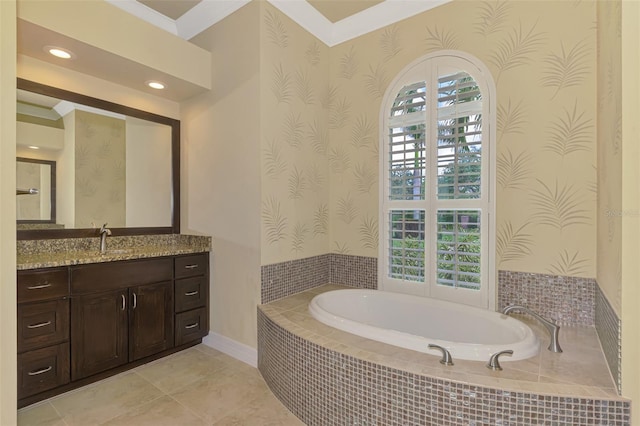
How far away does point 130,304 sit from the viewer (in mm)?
2217

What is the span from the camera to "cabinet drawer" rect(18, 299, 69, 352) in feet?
5.71

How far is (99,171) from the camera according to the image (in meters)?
2.51

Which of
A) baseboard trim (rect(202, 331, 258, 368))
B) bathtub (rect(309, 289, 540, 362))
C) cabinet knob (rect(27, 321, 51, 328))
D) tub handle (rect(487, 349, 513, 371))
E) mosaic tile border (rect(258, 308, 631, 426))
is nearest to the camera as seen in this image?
mosaic tile border (rect(258, 308, 631, 426))

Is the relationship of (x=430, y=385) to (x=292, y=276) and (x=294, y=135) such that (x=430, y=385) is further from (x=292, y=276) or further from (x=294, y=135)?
(x=294, y=135)

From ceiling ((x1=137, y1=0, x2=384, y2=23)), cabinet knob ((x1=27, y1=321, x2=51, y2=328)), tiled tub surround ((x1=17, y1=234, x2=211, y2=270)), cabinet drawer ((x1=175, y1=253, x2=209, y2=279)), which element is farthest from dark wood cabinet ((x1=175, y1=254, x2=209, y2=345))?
ceiling ((x1=137, y1=0, x2=384, y2=23))

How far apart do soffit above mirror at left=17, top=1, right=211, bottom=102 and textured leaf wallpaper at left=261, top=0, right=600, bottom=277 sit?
27.5 inches

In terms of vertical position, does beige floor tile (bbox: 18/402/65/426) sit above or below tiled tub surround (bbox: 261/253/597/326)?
below

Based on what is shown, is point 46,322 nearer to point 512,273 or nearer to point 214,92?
point 214,92

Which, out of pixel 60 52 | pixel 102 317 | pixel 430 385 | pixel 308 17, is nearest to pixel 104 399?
pixel 102 317

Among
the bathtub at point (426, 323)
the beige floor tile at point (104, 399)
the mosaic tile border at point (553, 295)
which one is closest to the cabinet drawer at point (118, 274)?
the beige floor tile at point (104, 399)

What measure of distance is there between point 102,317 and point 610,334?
2.92 m

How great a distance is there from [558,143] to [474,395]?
1.66 metres

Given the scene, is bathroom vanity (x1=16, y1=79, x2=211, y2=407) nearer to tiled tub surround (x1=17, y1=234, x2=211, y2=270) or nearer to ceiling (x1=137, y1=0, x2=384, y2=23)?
tiled tub surround (x1=17, y1=234, x2=211, y2=270)

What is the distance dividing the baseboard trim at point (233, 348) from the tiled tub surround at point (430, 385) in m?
0.49
